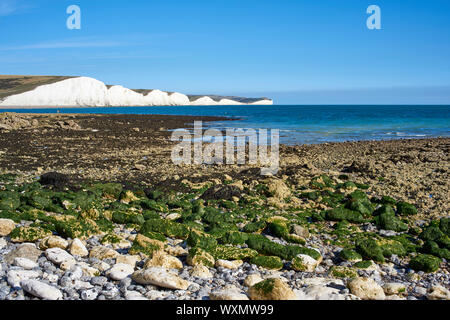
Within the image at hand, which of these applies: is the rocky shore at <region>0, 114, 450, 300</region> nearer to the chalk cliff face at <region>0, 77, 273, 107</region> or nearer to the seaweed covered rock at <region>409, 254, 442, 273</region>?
the seaweed covered rock at <region>409, 254, 442, 273</region>

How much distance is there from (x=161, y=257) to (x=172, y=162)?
10.9 metres

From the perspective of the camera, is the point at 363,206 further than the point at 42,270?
Yes

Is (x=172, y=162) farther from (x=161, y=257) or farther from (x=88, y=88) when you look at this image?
(x=88, y=88)

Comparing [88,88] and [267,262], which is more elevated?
[88,88]

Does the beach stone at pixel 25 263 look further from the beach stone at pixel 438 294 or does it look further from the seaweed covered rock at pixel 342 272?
the beach stone at pixel 438 294

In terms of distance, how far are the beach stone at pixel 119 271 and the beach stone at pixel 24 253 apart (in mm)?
1294

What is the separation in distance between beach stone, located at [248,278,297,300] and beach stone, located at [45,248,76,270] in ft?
8.68

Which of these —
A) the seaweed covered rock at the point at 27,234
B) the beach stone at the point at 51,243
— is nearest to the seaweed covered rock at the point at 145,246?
the beach stone at the point at 51,243

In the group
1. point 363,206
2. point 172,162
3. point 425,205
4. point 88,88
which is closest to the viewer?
point 363,206

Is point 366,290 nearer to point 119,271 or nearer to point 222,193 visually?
point 119,271

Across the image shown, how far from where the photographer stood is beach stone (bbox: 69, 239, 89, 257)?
5984 mm

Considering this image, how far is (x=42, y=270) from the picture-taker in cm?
528

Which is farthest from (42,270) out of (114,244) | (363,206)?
(363,206)
